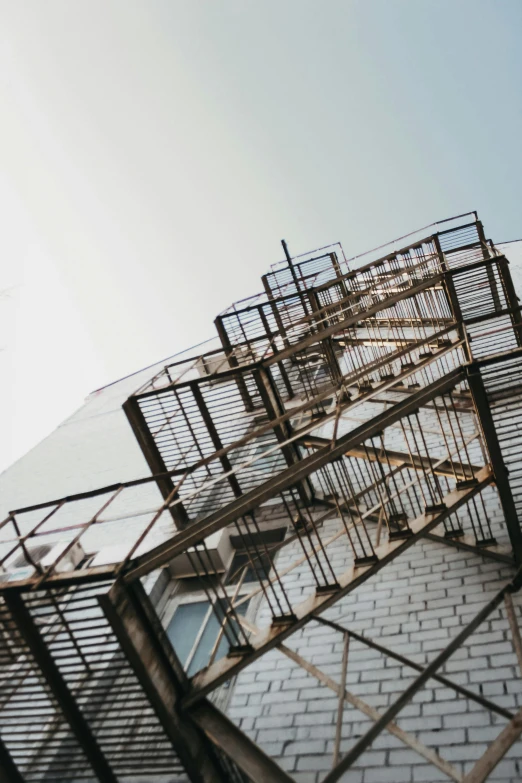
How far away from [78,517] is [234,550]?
623 centimetres

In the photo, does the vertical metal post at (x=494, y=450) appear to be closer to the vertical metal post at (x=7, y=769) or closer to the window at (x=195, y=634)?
the window at (x=195, y=634)

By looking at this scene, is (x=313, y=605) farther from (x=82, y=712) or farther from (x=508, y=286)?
(x=508, y=286)

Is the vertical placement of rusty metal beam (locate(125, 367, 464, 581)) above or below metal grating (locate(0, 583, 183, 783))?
above

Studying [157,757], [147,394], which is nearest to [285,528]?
[147,394]

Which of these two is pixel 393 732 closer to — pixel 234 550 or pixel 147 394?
pixel 234 550

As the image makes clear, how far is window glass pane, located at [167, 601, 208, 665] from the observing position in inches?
314

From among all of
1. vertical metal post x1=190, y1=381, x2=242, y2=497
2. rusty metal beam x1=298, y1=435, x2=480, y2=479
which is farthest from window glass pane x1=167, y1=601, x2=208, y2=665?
rusty metal beam x1=298, y1=435, x2=480, y2=479

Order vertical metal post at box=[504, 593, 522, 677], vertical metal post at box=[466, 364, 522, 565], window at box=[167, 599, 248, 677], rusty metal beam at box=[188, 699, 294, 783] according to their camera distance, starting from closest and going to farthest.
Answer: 1. rusty metal beam at box=[188, 699, 294, 783]
2. vertical metal post at box=[504, 593, 522, 677]
3. vertical metal post at box=[466, 364, 522, 565]
4. window at box=[167, 599, 248, 677]

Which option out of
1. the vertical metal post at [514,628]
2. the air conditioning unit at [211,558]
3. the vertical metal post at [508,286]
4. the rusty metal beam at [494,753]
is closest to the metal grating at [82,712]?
the air conditioning unit at [211,558]

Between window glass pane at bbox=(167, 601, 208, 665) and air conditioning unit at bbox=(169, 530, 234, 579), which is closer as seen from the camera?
window glass pane at bbox=(167, 601, 208, 665)

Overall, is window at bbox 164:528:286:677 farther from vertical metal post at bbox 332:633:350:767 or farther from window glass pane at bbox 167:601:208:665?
vertical metal post at bbox 332:633:350:767

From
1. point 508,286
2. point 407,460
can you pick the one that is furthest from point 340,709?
point 508,286

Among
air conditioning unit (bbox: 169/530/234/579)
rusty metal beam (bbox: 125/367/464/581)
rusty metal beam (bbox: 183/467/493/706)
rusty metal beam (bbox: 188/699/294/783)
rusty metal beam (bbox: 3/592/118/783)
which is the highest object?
rusty metal beam (bbox: 125/367/464/581)

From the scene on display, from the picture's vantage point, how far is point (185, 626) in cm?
834
